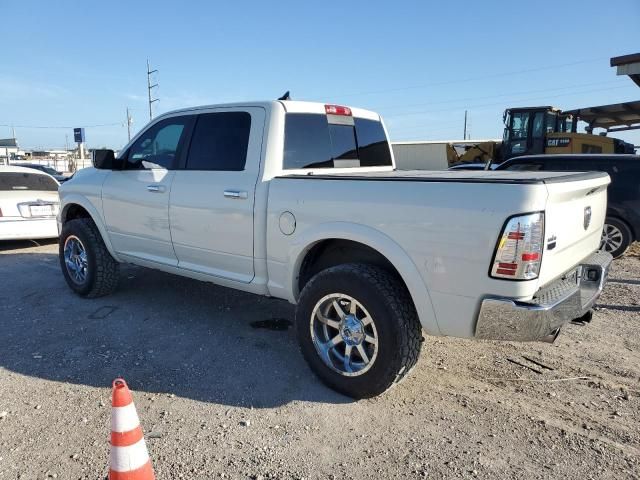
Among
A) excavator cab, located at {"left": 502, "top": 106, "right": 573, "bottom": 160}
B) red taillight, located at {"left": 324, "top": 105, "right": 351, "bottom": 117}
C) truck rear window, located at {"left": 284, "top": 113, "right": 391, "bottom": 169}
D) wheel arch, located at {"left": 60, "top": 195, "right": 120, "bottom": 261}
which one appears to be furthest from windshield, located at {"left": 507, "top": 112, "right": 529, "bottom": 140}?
wheel arch, located at {"left": 60, "top": 195, "right": 120, "bottom": 261}

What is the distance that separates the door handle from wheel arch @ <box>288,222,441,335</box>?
60 centimetres

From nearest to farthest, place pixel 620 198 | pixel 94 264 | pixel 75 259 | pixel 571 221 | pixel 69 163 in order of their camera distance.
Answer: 1. pixel 571 221
2. pixel 94 264
3. pixel 75 259
4. pixel 620 198
5. pixel 69 163

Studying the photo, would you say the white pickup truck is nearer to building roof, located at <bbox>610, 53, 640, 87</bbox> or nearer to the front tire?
the front tire

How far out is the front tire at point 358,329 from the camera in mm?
3014

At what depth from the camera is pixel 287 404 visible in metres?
3.23

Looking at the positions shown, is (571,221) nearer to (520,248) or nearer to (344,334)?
(520,248)

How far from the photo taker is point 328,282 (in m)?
3.23

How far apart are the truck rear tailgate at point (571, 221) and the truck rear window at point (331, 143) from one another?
6.44 feet

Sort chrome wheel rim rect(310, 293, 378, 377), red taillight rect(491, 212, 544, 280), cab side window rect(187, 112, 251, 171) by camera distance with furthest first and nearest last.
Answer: cab side window rect(187, 112, 251, 171) → chrome wheel rim rect(310, 293, 378, 377) → red taillight rect(491, 212, 544, 280)

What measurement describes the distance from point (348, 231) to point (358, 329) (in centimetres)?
65

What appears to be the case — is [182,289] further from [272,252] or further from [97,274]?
[272,252]

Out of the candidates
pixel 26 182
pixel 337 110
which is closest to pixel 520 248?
pixel 337 110

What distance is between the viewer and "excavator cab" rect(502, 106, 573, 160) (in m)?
15.9

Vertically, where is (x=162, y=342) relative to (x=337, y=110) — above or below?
below
